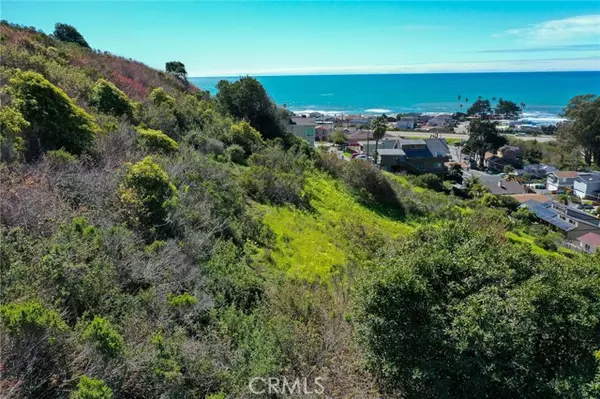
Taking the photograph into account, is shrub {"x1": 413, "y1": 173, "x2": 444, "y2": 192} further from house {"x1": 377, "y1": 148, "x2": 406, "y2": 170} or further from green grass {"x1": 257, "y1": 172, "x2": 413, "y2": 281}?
green grass {"x1": 257, "y1": 172, "x2": 413, "y2": 281}

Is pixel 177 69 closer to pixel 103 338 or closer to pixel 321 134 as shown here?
pixel 103 338

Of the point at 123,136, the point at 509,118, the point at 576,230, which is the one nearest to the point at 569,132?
the point at 576,230

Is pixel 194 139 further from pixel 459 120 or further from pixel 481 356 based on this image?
pixel 459 120

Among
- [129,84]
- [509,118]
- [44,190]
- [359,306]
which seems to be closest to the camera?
[359,306]

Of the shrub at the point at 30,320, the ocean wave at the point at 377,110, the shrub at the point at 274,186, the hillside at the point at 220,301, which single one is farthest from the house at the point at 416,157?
the ocean wave at the point at 377,110

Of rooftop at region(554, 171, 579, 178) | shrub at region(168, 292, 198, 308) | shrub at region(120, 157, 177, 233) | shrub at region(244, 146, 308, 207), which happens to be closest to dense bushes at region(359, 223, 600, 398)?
shrub at region(168, 292, 198, 308)

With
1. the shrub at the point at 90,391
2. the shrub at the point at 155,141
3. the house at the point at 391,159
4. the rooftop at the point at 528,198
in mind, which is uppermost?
the shrub at the point at 155,141

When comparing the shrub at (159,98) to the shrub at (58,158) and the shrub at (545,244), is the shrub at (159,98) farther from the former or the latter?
the shrub at (545,244)
